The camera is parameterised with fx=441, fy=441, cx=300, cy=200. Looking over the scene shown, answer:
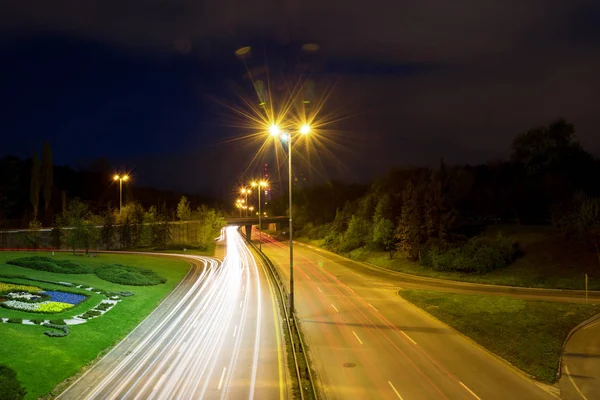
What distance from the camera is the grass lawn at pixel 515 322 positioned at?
2199 centimetres

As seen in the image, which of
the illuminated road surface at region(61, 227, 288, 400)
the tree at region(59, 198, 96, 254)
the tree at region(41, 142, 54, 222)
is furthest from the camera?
the tree at region(41, 142, 54, 222)

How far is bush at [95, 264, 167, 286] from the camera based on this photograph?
37.8 meters

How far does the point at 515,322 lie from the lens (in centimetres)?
2780

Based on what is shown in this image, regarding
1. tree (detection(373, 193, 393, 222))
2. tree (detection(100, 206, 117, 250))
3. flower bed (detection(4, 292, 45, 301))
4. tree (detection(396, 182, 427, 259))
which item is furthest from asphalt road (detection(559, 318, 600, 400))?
tree (detection(100, 206, 117, 250))

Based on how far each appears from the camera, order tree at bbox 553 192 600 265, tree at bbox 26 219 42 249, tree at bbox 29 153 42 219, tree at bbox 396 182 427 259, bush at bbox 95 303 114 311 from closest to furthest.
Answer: bush at bbox 95 303 114 311
tree at bbox 553 192 600 265
tree at bbox 396 182 427 259
tree at bbox 26 219 42 249
tree at bbox 29 153 42 219

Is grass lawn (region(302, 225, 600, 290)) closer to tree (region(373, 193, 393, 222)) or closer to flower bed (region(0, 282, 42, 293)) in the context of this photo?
tree (region(373, 193, 393, 222))

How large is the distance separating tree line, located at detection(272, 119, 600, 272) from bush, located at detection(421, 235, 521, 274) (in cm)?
11

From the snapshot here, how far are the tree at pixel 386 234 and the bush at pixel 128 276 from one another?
30.8 m

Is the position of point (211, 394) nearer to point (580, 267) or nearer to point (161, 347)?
point (161, 347)

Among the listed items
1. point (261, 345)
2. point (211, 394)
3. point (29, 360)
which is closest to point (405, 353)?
point (261, 345)

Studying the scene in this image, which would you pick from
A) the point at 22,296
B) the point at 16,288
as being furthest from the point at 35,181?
the point at 22,296

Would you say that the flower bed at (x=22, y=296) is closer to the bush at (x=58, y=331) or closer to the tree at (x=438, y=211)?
the bush at (x=58, y=331)

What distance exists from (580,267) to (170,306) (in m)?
38.6

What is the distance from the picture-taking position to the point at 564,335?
25922 mm
